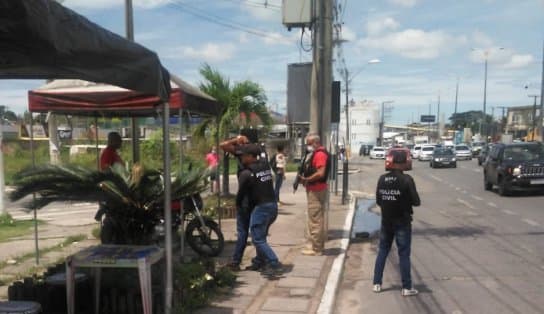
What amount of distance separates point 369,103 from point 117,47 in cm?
10313

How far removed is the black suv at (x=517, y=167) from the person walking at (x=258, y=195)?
511 inches

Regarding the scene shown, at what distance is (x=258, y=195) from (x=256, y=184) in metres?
0.14

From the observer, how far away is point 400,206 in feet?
20.8

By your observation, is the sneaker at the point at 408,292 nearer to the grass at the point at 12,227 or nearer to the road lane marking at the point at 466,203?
the grass at the point at 12,227

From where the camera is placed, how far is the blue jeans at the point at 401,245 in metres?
6.39

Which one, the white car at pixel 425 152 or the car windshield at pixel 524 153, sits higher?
the car windshield at pixel 524 153

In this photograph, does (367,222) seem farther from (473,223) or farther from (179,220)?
(179,220)

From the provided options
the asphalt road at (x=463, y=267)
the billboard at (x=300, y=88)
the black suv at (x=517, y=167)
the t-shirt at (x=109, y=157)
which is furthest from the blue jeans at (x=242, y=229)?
the black suv at (x=517, y=167)

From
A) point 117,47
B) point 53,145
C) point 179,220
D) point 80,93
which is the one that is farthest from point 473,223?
point 53,145

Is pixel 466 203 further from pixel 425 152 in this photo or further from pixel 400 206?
pixel 425 152

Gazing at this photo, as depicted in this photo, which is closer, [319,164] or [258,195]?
[258,195]

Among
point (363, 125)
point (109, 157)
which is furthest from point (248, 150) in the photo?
point (363, 125)

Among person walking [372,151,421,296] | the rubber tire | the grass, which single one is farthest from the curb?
the grass

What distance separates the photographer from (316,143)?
8383 millimetres
